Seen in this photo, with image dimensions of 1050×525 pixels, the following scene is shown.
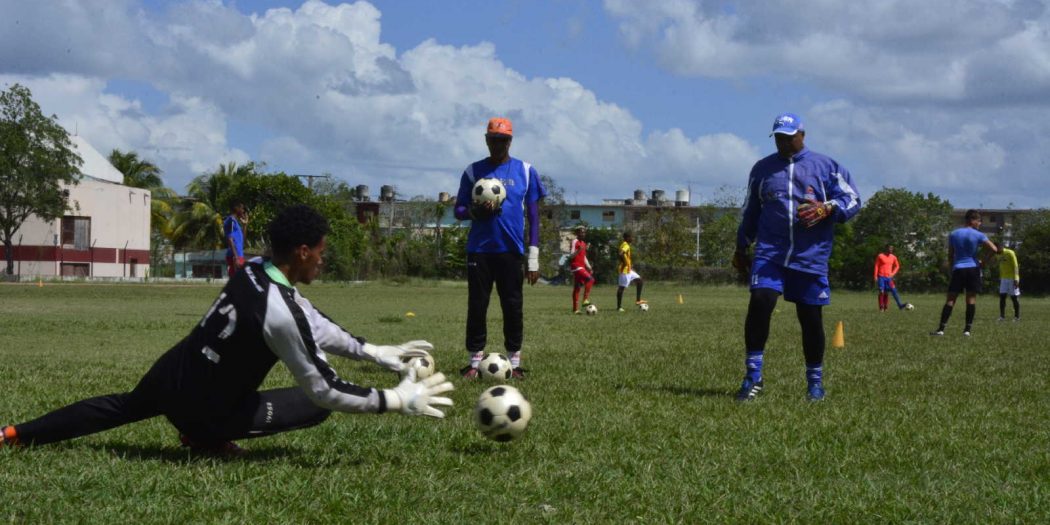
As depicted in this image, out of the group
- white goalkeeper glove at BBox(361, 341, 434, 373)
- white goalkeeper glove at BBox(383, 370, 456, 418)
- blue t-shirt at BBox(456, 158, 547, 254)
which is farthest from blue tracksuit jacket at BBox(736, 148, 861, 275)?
white goalkeeper glove at BBox(383, 370, 456, 418)

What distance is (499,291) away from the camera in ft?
30.9

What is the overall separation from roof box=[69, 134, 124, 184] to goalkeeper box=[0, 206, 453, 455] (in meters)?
72.4

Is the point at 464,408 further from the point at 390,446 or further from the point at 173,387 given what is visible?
the point at 173,387

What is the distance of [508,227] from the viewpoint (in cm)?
929

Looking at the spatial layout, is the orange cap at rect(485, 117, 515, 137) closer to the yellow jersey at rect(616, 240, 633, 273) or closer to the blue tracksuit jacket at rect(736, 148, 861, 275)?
the blue tracksuit jacket at rect(736, 148, 861, 275)

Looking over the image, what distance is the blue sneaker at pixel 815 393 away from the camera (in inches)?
319

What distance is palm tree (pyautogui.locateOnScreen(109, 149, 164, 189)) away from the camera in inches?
3310

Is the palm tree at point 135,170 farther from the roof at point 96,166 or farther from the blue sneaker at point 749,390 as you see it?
the blue sneaker at point 749,390

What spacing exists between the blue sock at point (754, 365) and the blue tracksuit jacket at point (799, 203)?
69 cm

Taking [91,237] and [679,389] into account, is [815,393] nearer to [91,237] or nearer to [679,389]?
[679,389]

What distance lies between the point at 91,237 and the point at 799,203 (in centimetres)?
6594

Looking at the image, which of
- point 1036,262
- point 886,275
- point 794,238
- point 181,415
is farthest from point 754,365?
point 1036,262

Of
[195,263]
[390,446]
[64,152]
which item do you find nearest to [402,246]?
[64,152]

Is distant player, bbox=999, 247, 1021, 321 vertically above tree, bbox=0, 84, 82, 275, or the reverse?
tree, bbox=0, 84, 82, 275
